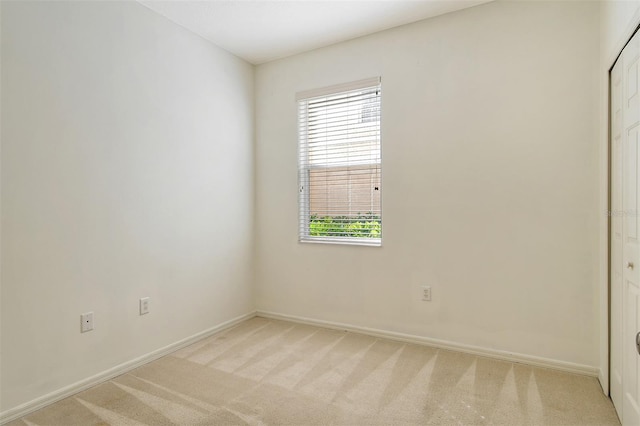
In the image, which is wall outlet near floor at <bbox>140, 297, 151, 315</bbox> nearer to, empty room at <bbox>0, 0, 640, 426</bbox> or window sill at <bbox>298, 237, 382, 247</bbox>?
empty room at <bbox>0, 0, 640, 426</bbox>

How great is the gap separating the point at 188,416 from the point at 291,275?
1758mm

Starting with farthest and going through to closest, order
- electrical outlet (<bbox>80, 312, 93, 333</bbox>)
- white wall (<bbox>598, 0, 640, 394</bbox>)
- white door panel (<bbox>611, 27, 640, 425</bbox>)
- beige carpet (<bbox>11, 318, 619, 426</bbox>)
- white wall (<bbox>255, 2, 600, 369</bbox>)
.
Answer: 1. white wall (<bbox>255, 2, 600, 369</bbox>)
2. electrical outlet (<bbox>80, 312, 93, 333</bbox>)
3. white wall (<bbox>598, 0, 640, 394</bbox>)
4. beige carpet (<bbox>11, 318, 619, 426</bbox>)
5. white door panel (<bbox>611, 27, 640, 425</bbox>)

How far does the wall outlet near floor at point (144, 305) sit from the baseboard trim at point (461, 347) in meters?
1.33

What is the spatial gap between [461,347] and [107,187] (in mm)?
2798

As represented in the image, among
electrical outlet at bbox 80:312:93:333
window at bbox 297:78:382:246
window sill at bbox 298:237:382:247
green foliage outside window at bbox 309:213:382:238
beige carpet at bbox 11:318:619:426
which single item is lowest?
beige carpet at bbox 11:318:619:426

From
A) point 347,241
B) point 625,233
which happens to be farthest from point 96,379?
point 625,233

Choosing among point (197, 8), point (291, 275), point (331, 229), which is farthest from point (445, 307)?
point (197, 8)

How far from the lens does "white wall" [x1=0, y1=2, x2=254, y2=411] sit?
200 cm

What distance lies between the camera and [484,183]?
8.84 ft

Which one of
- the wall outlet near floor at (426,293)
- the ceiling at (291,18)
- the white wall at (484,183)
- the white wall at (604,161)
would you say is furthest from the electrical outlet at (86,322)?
the white wall at (604,161)

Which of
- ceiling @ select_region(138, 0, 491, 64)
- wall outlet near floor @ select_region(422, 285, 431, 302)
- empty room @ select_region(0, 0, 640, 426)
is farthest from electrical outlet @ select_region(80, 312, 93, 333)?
wall outlet near floor @ select_region(422, 285, 431, 302)

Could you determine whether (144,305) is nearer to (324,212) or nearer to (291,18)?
(324,212)

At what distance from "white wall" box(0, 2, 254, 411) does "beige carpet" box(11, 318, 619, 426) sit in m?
0.33

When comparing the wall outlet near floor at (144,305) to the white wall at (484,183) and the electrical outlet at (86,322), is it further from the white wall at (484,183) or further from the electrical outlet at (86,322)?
the white wall at (484,183)
